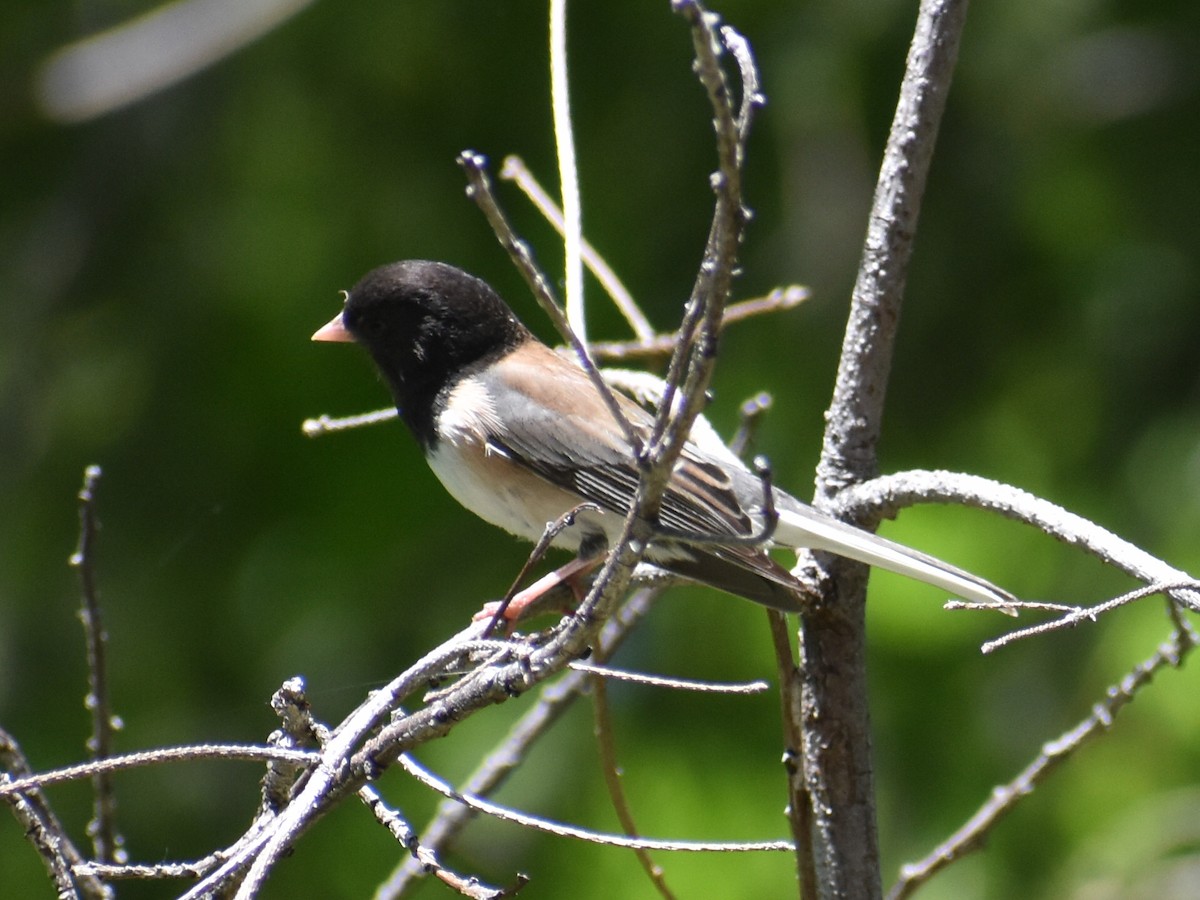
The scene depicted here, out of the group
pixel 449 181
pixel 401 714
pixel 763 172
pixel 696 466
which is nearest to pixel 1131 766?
pixel 696 466

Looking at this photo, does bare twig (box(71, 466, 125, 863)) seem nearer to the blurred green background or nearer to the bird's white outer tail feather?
the bird's white outer tail feather

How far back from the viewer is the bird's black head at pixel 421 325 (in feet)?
7.55

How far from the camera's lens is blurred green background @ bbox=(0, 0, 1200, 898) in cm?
255

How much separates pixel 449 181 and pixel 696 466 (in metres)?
1.43

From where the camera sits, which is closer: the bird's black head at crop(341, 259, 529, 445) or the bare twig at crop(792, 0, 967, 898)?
the bare twig at crop(792, 0, 967, 898)

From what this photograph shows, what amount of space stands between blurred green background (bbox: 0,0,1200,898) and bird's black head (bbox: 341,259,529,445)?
1.74 feet

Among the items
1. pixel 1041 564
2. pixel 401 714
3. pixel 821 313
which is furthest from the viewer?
pixel 821 313

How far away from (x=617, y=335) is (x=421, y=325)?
602mm

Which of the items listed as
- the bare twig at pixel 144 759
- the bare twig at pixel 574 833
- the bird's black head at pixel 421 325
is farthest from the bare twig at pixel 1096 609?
the bird's black head at pixel 421 325

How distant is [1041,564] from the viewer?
2.63m

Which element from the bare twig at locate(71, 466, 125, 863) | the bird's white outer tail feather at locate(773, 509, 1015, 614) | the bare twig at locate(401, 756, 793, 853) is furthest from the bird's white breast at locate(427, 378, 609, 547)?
the bare twig at locate(401, 756, 793, 853)

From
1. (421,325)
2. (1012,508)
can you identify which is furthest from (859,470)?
(421,325)

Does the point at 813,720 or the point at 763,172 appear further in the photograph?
the point at 763,172

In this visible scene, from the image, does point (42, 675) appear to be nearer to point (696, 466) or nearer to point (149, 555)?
point (149, 555)
